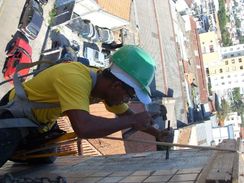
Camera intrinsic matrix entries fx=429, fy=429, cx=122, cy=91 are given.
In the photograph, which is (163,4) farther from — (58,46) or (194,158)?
(194,158)

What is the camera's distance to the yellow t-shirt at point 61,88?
3602 mm

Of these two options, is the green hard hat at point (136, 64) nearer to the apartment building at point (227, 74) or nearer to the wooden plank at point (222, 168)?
the wooden plank at point (222, 168)

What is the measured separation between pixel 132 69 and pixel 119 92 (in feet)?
0.86

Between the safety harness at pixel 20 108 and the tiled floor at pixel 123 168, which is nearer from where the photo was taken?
the safety harness at pixel 20 108

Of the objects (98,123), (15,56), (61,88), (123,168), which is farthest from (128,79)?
(15,56)

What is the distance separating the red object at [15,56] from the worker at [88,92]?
38.2 ft

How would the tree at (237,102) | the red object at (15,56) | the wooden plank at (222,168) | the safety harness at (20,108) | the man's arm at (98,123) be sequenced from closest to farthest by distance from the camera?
1. the wooden plank at (222,168)
2. the man's arm at (98,123)
3. the safety harness at (20,108)
4. the red object at (15,56)
5. the tree at (237,102)

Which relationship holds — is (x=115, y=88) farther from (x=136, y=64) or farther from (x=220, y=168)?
(x=220, y=168)

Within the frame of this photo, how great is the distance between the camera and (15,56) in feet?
51.4

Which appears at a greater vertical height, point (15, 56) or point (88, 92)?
point (15, 56)

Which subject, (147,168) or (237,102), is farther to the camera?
(237,102)

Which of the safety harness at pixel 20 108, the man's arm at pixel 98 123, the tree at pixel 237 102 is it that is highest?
the safety harness at pixel 20 108

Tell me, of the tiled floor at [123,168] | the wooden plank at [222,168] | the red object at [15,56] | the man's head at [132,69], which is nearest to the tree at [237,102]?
the red object at [15,56]

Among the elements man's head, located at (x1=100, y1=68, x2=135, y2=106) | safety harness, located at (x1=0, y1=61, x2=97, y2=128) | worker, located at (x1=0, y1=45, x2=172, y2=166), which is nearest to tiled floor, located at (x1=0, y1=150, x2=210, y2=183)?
worker, located at (x1=0, y1=45, x2=172, y2=166)
